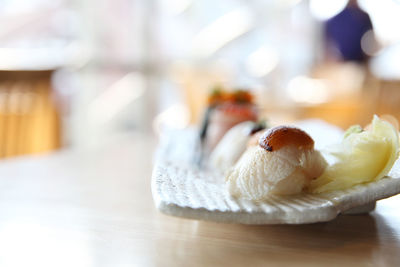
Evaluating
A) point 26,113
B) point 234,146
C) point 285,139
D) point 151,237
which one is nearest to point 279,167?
point 285,139

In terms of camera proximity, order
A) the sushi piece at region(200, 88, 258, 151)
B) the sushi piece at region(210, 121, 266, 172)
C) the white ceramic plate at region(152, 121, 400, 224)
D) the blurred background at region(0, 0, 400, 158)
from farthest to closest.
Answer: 1. the blurred background at region(0, 0, 400, 158)
2. the sushi piece at region(200, 88, 258, 151)
3. the sushi piece at region(210, 121, 266, 172)
4. the white ceramic plate at region(152, 121, 400, 224)

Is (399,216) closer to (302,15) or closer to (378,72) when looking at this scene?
(378,72)

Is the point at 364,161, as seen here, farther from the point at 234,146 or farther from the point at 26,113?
the point at 26,113

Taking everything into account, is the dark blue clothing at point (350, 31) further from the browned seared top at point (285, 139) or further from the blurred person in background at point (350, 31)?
the browned seared top at point (285, 139)

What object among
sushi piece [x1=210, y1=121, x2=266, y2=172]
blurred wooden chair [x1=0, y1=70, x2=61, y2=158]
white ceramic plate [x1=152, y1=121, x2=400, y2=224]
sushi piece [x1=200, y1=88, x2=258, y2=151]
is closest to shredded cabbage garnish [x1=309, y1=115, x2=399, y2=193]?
white ceramic plate [x1=152, y1=121, x2=400, y2=224]

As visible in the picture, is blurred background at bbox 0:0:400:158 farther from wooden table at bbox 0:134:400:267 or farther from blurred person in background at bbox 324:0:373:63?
wooden table at bbox 0:134:400:267

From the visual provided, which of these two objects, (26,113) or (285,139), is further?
(26,113)

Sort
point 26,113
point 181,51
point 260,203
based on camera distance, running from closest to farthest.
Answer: point 260,203 → point 26,113 → point 181,51

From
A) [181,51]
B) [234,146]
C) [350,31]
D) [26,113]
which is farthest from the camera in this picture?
[181,51]
